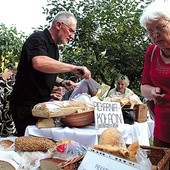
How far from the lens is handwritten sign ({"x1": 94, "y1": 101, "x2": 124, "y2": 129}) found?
6.44 feet

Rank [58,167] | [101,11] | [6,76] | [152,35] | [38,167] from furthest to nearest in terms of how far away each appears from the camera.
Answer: [101,11]
[6,76]
[152,35]
[38,167]
[58,167]

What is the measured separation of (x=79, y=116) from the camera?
196 centimetres

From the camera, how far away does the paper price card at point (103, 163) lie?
1065mm

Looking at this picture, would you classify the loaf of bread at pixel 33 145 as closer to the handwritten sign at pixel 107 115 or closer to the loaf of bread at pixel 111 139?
the loaf of bread at pixel 111 139

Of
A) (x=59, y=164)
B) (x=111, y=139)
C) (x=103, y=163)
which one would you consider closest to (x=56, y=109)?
(x=111, y=139)

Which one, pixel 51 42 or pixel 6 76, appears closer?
pixel 51 42

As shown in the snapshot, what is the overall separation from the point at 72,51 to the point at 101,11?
0.74m

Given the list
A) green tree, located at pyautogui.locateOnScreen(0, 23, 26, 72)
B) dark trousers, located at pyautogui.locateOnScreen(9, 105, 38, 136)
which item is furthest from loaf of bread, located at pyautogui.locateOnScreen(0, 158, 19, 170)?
green tree, located at pyautogui.locateOnScreen(0, 23, 26, 72)

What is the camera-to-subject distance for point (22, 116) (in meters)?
2.28

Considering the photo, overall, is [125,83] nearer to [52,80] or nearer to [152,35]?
[52,80]

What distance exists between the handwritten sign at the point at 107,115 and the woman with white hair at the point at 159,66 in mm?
342

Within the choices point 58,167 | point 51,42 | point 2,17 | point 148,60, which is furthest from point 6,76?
point 2,17

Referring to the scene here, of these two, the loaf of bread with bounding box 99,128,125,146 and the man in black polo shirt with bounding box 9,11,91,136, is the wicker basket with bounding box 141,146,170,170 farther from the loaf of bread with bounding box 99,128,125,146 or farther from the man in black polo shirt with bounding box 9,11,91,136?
the man in black polo shirt with bounding box 9,11,91,136

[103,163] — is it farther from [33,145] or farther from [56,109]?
[56,109]
